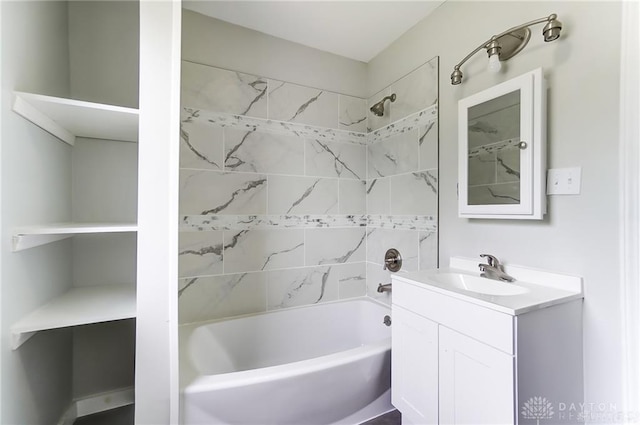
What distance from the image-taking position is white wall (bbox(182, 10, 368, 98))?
186 cm

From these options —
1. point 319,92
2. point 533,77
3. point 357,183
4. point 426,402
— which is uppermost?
point 319,92

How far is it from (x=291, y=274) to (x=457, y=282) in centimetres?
117

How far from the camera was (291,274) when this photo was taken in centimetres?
216

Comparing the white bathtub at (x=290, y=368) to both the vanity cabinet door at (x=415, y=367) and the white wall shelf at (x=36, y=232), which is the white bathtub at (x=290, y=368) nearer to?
the vanity cabinet door at (x=415, y=367)

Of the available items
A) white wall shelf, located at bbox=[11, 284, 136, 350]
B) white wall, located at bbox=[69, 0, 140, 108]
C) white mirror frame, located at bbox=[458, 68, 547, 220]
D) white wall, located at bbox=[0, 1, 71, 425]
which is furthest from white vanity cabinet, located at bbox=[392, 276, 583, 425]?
white wall, located at bbox=[69, 0, 140, 108]

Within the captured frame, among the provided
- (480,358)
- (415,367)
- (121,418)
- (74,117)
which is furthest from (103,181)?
(480,358)

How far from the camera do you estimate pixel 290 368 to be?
132cm

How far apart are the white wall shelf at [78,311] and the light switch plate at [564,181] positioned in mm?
1820

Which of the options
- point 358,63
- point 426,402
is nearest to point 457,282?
point 426,402

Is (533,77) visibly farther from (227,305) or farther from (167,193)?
(227,305)

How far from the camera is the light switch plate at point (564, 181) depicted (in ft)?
3.74

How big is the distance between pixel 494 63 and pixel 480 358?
130 centimetres

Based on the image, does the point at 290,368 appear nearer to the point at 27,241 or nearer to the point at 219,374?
the point at 219,374

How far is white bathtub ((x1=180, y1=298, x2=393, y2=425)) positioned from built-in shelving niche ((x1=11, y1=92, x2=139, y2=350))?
45 cm
